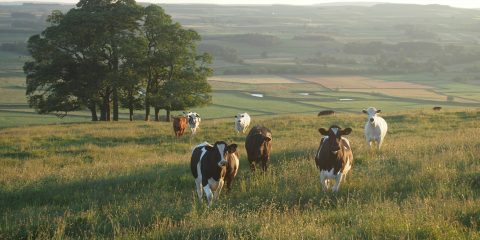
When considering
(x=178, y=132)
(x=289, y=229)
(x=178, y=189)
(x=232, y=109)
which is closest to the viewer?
(x=289, y=229)

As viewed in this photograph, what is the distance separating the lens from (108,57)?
3872cm

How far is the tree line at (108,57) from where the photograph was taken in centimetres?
A: 3712

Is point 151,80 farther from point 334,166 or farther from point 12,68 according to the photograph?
point 12,68

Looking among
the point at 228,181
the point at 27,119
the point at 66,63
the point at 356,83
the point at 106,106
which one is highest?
the point at 66,63

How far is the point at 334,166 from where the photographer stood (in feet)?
38.5

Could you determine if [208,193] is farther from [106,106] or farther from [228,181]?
[106,106]

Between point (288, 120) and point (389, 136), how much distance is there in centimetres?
981

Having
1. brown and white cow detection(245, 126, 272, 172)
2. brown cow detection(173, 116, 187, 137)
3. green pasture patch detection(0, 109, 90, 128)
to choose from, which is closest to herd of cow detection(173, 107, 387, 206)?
brown and white cow detection(245, 126, 272, 172)

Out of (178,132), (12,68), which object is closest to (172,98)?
(178,132)

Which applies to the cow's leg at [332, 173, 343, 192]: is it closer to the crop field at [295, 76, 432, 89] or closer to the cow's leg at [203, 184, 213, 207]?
the cow's leg at [203, 184, 213, 207]

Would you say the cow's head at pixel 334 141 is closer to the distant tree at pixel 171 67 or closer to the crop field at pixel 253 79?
the distant tree at pixel 171 67

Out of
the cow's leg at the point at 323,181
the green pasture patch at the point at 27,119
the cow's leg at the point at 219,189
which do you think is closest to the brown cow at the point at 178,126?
the cow's leg at the point at 219,189

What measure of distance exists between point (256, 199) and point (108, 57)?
100 ft

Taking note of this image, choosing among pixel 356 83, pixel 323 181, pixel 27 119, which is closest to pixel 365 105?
pixel 356 83
